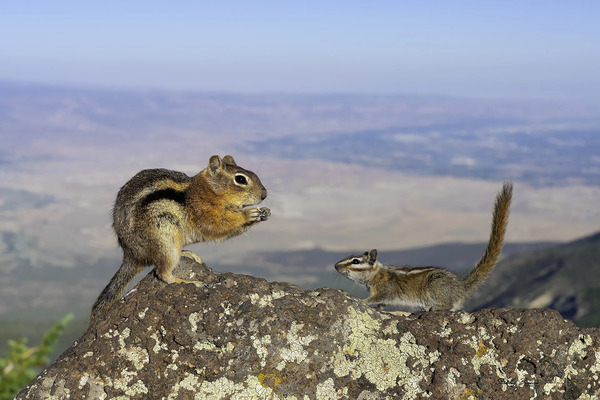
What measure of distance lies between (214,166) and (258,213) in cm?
100

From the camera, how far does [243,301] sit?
247 inches

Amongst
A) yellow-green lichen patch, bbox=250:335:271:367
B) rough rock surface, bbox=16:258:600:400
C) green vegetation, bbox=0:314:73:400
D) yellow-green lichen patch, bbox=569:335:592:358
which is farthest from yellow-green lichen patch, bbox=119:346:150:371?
green vegetation, bbox=0:314:73:400

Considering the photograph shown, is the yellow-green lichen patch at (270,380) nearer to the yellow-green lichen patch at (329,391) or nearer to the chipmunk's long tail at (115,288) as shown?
the yellow-green lichen patch at (329,391)

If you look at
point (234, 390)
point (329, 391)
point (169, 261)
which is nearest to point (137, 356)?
point (234, 390)

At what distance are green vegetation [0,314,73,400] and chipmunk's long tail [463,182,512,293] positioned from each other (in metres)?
9.81

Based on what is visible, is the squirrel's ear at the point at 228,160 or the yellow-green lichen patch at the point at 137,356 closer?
the yellow-green lichen patch at the point at 137,356

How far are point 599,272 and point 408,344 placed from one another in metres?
90.9

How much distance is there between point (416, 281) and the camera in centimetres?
971

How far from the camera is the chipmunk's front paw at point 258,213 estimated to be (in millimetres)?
8523

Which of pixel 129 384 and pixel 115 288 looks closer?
pixel 129 384

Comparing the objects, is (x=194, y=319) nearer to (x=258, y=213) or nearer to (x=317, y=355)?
(x=317, y=355)

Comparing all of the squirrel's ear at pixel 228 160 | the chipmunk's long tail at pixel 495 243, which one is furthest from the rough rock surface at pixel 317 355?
the squirrel's ear at pixel 228 160

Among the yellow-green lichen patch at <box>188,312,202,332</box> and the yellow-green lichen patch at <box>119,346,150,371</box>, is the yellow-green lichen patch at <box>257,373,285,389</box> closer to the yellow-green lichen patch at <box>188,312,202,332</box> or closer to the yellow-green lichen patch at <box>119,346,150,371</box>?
the yellow-green lichen patch at <box>188,312,202,332</box>

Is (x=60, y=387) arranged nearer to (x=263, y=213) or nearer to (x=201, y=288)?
(x=201, y=288)
